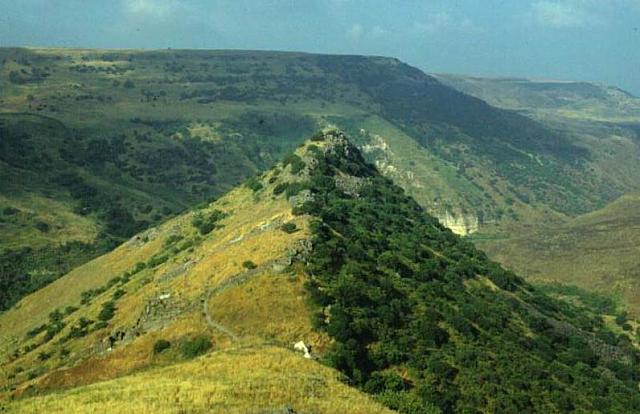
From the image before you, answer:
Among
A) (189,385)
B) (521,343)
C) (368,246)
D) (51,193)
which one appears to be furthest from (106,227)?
(189,385)

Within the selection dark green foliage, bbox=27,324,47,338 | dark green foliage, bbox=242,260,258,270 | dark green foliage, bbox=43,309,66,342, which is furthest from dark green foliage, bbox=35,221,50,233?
dark green foliage, bbox=242,260,258,270

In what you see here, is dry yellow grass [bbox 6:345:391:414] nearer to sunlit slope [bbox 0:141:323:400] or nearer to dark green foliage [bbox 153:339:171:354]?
sunlit slope [bbox 0:141:323:400]

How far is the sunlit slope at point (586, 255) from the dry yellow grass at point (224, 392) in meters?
102

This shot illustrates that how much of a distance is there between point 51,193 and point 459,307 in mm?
155192

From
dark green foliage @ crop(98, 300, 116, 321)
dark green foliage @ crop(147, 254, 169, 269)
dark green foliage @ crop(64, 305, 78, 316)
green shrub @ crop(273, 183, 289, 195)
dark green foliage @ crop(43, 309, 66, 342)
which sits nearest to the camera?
dark green foliage @ crop(98, 300, 116, 321)

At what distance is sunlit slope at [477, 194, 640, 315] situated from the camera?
139m

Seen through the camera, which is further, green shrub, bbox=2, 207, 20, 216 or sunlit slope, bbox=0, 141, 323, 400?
green shrub, bbox=2, 207, 20, 216

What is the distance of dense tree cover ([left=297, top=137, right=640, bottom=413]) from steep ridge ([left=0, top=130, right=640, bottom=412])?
208 mm

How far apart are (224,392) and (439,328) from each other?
27.9 meters

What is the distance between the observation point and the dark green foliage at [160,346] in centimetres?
5097

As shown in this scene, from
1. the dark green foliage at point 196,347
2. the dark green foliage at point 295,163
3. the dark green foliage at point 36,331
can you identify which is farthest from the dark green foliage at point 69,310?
the dark green foliage at point 196,347

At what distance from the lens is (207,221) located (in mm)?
98000

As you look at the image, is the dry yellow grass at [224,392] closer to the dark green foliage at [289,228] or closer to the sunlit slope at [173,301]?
the sunlit slope at [173,301]

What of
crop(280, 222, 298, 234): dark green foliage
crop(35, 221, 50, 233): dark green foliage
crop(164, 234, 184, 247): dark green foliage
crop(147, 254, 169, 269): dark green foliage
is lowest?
crop(35, 221, 50, 233): dark green foliage
